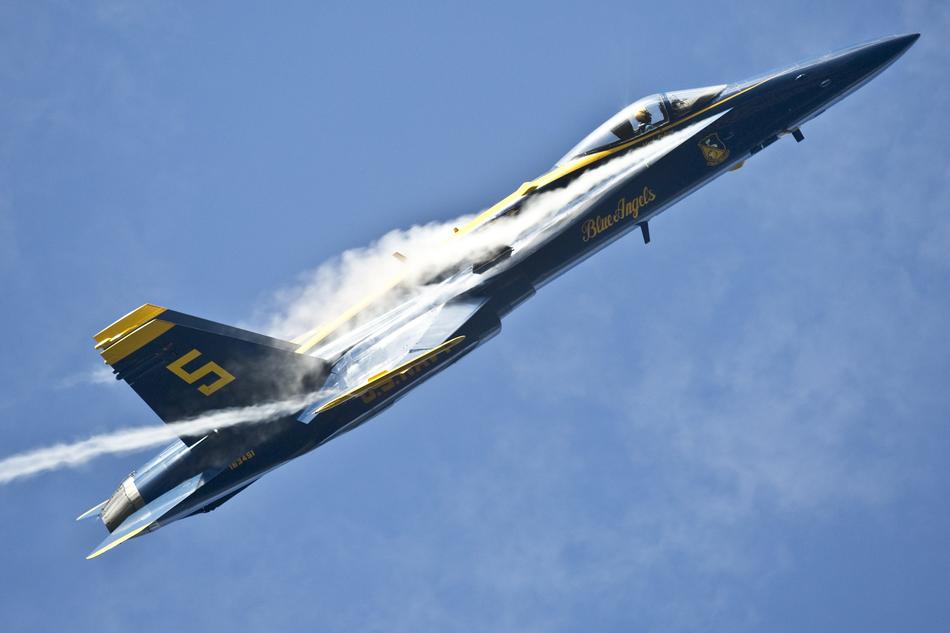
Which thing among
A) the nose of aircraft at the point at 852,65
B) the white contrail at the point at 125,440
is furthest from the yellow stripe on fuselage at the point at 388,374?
the nose of aircraft at the point at 852,65

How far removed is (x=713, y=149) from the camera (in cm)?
2400

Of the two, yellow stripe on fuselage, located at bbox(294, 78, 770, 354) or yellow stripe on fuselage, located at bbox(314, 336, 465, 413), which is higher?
yellow stripe on fuselage, located at bbox(294, 78, 770, 354)

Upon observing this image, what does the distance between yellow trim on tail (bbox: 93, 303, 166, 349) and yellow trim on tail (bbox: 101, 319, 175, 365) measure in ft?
0.28

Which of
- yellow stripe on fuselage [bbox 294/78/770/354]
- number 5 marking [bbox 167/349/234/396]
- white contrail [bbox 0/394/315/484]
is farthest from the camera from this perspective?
yellow stripe on fuselage [bbox 294/78/770/354]

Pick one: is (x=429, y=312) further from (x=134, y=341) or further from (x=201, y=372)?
(x=134, y=341)

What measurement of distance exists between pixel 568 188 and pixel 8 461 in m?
11.3

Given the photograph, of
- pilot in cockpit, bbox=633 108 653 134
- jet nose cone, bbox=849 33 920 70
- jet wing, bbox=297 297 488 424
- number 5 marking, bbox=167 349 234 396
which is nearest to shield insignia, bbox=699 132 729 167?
pilot in cockpit, bbox=633 108 653 134

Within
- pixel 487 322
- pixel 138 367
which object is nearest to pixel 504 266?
pixel 487 322

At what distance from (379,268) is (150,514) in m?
6.07

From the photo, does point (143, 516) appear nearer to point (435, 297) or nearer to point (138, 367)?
point (138, 367)

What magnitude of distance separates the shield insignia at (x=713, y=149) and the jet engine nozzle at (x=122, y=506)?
1113 centimetres

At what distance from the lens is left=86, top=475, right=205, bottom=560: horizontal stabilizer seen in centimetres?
2247

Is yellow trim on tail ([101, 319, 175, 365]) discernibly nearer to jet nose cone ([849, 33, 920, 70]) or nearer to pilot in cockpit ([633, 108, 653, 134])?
pilot in cockpit ([633, 108, 653, 134])

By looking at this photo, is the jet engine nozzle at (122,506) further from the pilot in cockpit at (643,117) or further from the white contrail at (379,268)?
the pilot in cockpit at (643,117)
